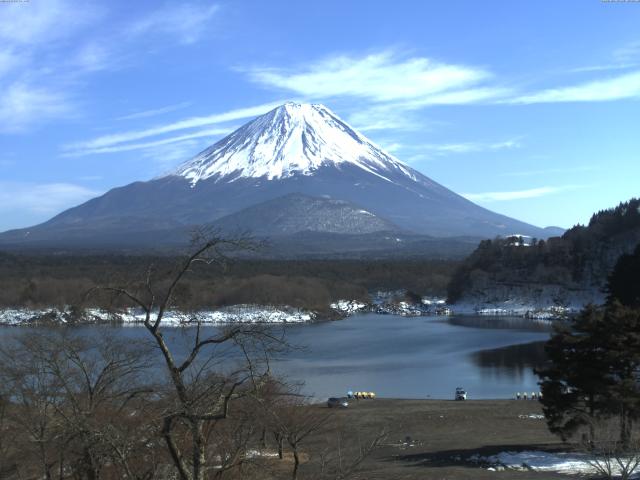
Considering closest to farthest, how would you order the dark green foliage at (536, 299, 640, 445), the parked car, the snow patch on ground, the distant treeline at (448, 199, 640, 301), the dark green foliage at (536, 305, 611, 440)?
the snow patch on ground → the dark green foliage at (536, 299, 640, 445) → the dark green foliage at (536, 305, 611, 440) → the parked car → the distant treeline at (448, 199, 640, 301)

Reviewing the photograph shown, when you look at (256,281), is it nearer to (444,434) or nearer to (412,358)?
(412,358)

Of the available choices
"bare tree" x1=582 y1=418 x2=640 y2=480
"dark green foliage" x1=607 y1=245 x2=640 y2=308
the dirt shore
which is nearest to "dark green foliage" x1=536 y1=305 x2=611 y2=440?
"bare tree" x1=582 y1=418 x2=640 y2=480

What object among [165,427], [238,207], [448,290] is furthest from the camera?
[238,207]

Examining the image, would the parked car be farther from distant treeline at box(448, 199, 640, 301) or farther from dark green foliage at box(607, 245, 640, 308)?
distant treeline at box(448, 199, 640, 301)

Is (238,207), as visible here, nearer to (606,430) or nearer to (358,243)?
(358,243)

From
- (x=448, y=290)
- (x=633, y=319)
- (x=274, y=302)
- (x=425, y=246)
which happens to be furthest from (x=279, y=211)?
(x=633, y=319)

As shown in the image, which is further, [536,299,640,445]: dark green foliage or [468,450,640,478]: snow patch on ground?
[536,299,640,445]: dark green foliage

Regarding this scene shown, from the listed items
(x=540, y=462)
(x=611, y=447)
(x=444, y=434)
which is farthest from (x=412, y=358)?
(x=611, y=447)
